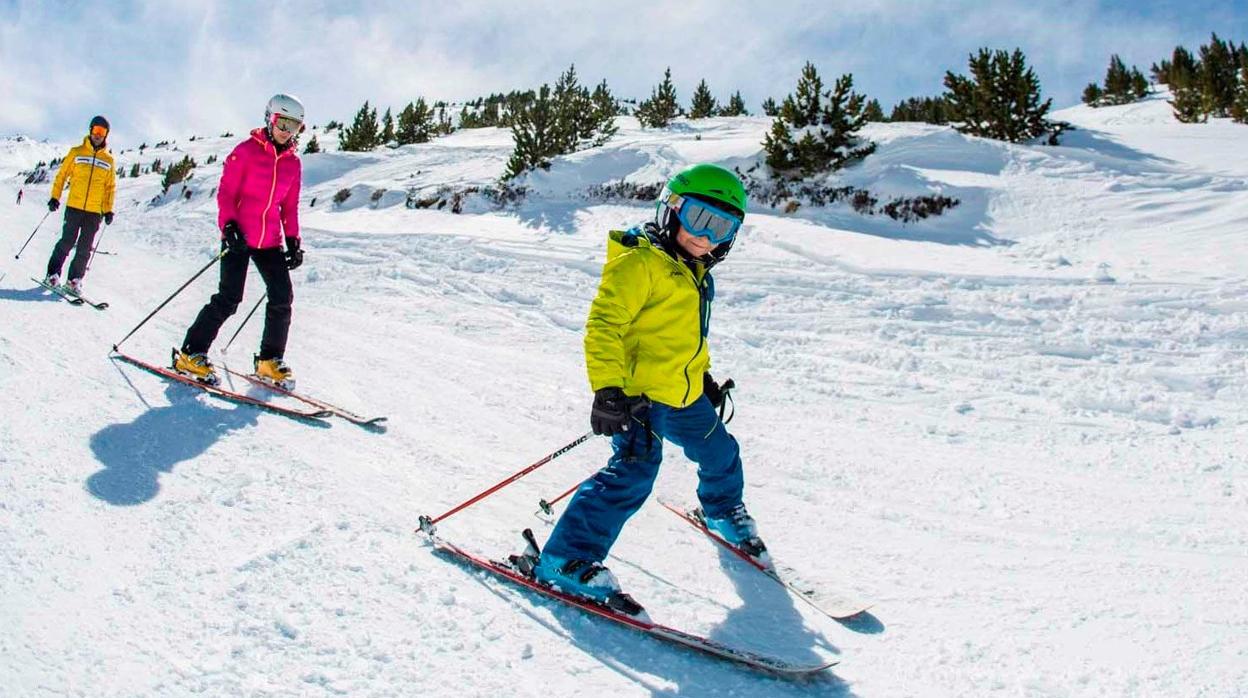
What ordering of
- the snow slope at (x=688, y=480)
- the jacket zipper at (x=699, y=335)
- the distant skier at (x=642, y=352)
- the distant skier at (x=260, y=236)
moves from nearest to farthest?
the snow slope at (x=688, y=480)
the distant skier at (x=642, y=352)
the jacket zipper at (x=699, y=335)
the distant skier at (x=260, y=236)

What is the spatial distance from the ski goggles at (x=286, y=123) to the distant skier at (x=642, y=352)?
3616 millimetres

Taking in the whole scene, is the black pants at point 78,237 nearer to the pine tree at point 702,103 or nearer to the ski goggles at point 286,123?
the ski goggles at point 286,123

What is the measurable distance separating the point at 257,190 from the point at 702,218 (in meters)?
3.95

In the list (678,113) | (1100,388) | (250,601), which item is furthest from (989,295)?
(678,113)

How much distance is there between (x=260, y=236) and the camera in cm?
562

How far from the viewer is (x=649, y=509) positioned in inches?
168

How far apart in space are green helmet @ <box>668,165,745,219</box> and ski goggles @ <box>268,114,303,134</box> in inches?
147

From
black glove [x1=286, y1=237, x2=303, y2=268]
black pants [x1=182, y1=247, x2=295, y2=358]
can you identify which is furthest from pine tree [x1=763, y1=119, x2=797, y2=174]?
black pants [x1=182, y1=247, x2=295, y2=358]

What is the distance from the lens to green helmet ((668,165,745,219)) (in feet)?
10.8

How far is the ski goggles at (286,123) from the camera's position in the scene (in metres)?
5.57

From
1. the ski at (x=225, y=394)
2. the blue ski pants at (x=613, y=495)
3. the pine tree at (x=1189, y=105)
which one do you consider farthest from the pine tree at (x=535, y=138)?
the pine tree at (x=1189, y=105)

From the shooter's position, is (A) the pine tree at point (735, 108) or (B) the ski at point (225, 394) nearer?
(B) the ski at point (225, 394)

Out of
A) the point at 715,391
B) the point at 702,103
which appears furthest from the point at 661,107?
the point at 715,391

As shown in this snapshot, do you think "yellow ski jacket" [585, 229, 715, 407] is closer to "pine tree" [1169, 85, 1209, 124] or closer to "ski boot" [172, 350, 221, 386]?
"ski boot" [172, 350, 221, 386]
